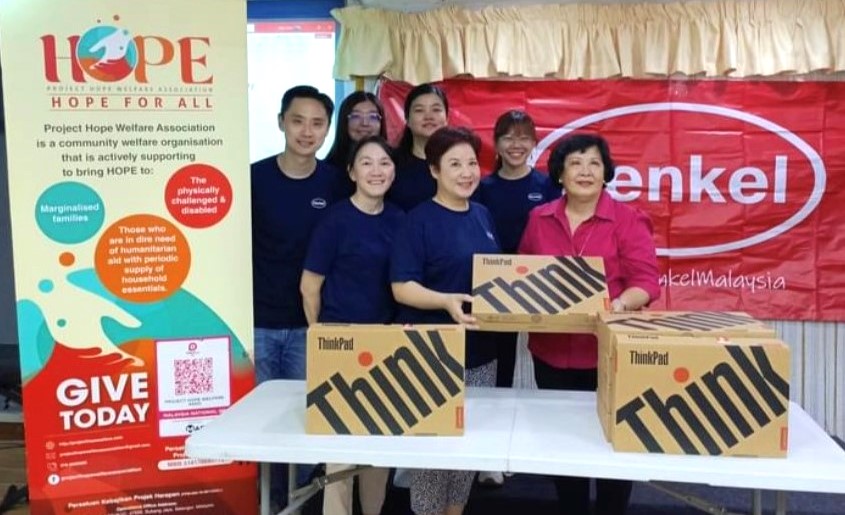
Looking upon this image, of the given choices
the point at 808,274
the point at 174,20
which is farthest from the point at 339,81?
the point at 808,274

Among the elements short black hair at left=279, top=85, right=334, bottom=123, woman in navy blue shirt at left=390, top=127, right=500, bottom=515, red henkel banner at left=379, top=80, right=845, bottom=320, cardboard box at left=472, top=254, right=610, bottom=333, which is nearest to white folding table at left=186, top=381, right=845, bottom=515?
cardboard box at left=472, top=254, right=610, bottom=333

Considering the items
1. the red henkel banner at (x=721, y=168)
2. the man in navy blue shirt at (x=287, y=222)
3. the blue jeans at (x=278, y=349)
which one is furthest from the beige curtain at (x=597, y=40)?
the blue jeans at (x=278, y=349)

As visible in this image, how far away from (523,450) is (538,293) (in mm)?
525

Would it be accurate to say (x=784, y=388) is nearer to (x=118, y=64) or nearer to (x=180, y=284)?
(x=180, y=284)

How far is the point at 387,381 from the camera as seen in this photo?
6.31 feet

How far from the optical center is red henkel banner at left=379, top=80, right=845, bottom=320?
11.7ft

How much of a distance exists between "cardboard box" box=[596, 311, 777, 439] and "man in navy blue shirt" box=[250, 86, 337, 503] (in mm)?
1069

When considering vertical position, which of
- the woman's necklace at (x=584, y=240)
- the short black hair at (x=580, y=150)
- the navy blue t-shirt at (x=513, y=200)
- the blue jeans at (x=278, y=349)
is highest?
the short black hair at (x=580, y=150)

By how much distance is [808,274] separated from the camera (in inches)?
142

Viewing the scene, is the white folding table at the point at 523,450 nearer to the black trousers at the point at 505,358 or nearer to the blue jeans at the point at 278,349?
the blue jeans at the point at 278,349

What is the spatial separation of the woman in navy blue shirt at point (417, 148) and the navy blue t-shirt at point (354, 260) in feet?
0.99

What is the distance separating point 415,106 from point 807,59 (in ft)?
6.09

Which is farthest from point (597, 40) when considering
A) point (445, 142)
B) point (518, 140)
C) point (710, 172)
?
point (445, 142)

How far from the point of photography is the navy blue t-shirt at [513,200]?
9.43 feet
